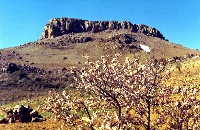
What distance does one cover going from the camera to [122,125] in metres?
15.9

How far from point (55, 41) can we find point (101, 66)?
571 ft

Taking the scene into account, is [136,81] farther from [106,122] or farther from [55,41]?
[55,41]

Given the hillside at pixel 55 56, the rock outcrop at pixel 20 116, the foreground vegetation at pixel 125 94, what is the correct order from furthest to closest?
the hillside at pixel 55 56 → the rock outcrop at pixel 20 116 → the foreground vegetation at pixel 125 94

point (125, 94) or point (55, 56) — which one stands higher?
point (55, 56)

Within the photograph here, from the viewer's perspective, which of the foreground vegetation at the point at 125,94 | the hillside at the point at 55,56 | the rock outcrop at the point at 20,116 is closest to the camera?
the foreground vegetation at the point at 125,94

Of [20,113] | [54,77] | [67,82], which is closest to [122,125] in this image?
[20,113]

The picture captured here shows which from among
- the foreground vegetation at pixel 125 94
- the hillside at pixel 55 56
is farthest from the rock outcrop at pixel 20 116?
the hillside at pixel 55 56

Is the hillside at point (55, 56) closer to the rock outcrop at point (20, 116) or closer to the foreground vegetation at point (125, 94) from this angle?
the rock outcrop at point (20, 116)

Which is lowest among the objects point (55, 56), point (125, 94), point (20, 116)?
point (125, 94)

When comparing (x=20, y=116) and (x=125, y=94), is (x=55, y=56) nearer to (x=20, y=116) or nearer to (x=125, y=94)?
(x=20, y=116)

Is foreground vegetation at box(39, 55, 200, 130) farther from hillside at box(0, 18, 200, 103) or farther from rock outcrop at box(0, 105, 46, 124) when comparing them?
hillside at box(0, 18, 200, 103)

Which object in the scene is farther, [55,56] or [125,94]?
[55,56]

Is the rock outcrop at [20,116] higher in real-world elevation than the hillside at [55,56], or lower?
Answer: lower

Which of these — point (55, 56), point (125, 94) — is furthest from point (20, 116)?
point (55, 56)
